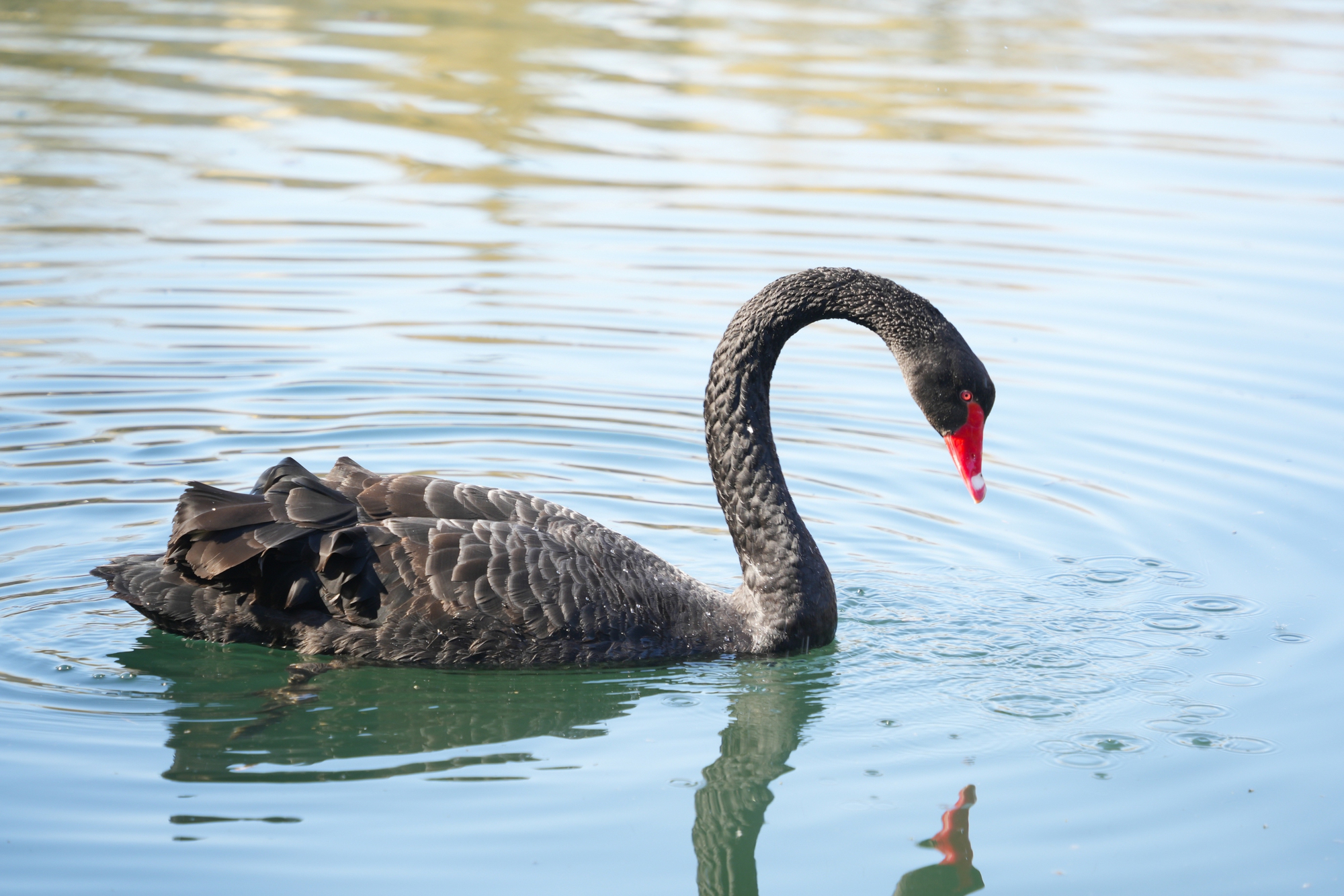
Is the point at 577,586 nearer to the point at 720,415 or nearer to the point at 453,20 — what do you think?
the point at 720,415

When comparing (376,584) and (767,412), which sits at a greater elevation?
(767,412)

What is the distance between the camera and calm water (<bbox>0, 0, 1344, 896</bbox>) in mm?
4859

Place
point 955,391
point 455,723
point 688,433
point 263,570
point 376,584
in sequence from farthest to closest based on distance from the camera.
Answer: point 688,433 < point 955,391 < point 376,584 < point 263,570 < point 455,723

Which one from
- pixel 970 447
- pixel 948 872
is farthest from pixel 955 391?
pixel 948 872

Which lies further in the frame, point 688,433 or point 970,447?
point 688,433

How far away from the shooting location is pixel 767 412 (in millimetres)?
6352

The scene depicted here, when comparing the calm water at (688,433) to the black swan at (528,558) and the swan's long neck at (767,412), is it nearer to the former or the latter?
the black swan at (528,558)

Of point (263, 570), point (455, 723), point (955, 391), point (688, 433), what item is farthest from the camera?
point (688, 433)

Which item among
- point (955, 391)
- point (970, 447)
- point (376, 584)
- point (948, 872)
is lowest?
point (948, 872)

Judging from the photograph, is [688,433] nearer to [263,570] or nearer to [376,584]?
[376,584]

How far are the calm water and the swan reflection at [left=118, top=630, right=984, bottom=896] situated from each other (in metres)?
0.02

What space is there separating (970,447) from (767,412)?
84cm

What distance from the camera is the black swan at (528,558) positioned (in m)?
5.79

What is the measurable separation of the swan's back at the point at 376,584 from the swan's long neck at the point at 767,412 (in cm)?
55
